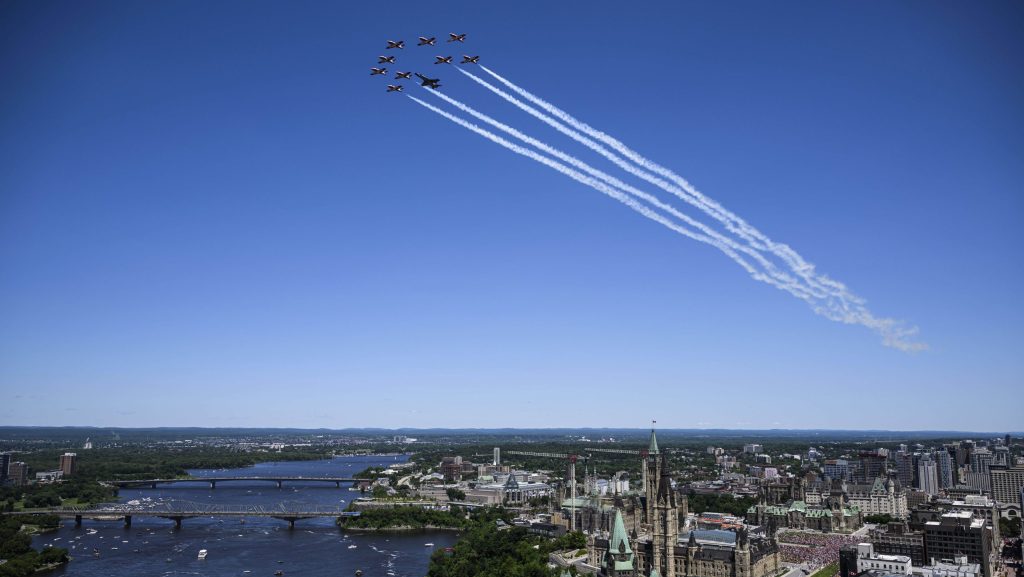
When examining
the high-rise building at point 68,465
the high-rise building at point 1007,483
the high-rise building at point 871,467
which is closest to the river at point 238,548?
the high-rise building at point 68,465

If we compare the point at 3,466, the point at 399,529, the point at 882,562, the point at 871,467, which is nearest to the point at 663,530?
the point at 882,562

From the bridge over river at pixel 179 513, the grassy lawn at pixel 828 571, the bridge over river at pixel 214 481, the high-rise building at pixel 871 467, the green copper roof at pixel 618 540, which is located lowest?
the bridge over river at pixel 214 481

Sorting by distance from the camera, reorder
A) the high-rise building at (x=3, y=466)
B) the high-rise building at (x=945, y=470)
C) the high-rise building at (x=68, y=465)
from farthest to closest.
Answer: the high-rise building at (x=68, y=465), the high-rise building at (x=3, y=466), the high-rise building at (x=945, y=470)

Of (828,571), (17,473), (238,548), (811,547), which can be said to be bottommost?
(238,548)

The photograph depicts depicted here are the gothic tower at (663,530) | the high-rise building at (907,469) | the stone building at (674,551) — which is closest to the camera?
the stone building at (674,551)

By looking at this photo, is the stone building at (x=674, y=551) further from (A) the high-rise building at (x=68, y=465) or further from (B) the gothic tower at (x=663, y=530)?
(A) the high-rise building at (x=68, y=465)

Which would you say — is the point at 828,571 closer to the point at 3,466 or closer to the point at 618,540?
the point at 618,540

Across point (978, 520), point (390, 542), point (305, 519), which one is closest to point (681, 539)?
point (978, 520)
